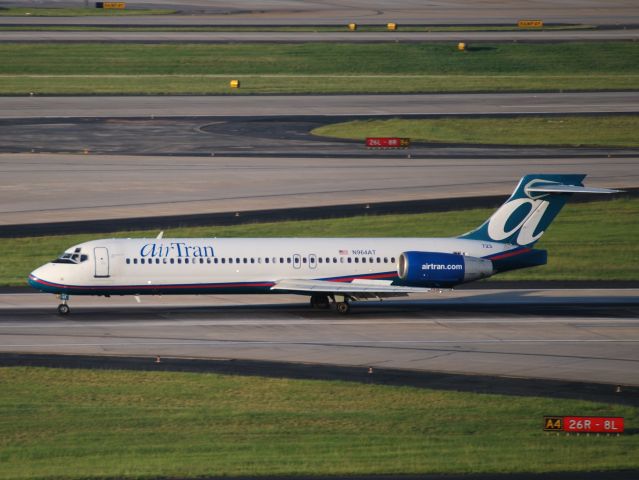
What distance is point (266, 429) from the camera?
35.1m

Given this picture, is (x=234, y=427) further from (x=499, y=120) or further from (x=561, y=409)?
(x=499, y=120)

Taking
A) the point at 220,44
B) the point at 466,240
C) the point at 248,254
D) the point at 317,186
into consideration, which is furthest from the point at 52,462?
the point at 220,44

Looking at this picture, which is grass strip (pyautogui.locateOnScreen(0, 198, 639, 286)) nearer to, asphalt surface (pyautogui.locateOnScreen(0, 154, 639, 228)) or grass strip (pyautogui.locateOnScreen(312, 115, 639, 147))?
asphalt surface (pyautogui.locateOnScreen(0, 154, 639, 228))

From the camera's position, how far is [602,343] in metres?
47.6

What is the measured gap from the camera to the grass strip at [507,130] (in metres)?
94.5

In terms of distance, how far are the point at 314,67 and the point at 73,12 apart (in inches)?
1857

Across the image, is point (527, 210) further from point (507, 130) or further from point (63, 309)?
point (507, 130)

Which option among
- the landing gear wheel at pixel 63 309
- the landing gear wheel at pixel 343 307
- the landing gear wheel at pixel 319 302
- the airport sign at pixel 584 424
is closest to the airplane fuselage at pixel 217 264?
the landing gear wheel at pixel 63 309

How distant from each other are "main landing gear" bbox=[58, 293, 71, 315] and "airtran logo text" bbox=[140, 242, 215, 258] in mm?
3769

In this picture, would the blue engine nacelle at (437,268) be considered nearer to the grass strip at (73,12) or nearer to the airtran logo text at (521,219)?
the airtran logo text at (521,219)

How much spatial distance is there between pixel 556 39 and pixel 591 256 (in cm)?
7203

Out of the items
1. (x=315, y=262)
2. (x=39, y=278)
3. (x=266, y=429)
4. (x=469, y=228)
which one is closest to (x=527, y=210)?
(x=315, y=262)

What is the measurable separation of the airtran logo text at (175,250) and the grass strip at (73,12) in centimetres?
10569

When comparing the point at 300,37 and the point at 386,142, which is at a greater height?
the point at 300,37
